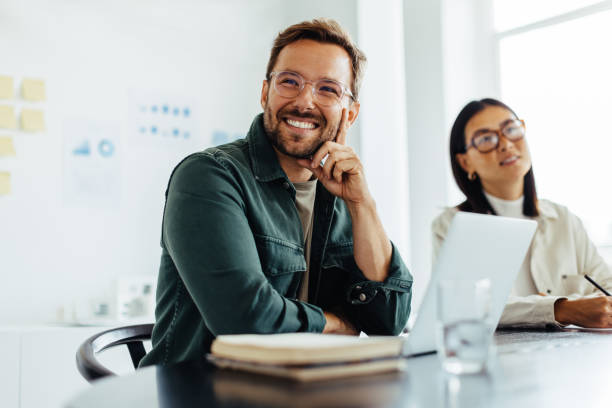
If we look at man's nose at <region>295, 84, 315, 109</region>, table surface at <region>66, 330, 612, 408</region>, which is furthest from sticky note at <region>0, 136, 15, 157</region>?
table surface at <region>66, 330, 612, 408</region>

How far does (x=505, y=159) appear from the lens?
2252mm

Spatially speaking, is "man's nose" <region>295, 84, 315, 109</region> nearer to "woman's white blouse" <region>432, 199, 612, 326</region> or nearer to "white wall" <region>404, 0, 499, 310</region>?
"woman's white blouse" <region>432, 199, 612, 326</region>

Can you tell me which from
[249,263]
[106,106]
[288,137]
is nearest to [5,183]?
[106,106]

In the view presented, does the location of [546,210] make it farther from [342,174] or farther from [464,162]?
[342,174]

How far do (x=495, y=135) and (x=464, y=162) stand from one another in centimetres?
17

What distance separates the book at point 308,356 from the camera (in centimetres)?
70

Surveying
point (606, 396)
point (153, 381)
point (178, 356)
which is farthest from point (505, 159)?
point (153, 381)

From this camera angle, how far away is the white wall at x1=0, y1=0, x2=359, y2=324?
2996mm

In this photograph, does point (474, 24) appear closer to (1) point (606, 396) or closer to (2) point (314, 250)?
(2) point (314, 250)

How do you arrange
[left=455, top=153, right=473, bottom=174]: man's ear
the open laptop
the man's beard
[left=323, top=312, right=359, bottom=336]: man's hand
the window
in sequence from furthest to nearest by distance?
1. the window
2. [left=455, top=153, right=473, bottom=174]: man's ear
3. the man's beard
4. [left=323, top=312, right=359, bottom=336]: man's hand
5. the open laptop

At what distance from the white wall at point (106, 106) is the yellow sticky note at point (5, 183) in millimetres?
25

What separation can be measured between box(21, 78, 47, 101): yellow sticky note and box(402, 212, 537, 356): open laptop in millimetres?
2636

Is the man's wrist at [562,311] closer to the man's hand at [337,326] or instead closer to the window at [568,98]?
the man's hand at [337,326]

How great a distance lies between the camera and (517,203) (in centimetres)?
230
